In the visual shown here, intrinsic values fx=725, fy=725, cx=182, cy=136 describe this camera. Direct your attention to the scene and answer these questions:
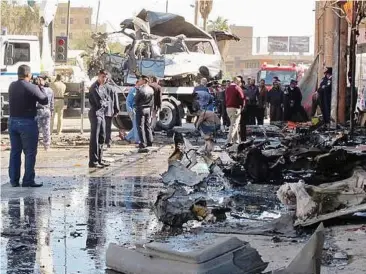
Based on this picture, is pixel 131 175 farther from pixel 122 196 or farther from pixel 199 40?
pixel 199 40

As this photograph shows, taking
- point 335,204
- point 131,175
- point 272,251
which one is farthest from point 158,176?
point 272,251

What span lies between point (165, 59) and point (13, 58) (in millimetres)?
4988

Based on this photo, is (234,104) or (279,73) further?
(279,73)

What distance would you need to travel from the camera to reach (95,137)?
12.8m

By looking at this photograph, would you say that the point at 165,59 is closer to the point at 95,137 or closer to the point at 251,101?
the point at 251,101

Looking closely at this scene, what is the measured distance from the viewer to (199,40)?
26672 millimetres

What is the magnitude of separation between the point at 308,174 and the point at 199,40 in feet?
53.6

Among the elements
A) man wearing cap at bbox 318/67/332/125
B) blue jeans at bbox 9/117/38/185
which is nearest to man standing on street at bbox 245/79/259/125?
man wearing cap at bbox 318/67/332/125

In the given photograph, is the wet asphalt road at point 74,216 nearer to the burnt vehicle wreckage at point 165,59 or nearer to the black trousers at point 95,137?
the black trousers at point 95,137

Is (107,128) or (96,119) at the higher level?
(96,119)

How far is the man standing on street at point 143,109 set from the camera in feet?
52.2

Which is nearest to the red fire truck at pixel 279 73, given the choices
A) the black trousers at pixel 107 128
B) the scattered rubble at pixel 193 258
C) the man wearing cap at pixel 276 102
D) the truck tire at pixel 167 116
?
the man wearing cap at pixel 276 102

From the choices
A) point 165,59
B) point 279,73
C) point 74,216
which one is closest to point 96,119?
point 74,216

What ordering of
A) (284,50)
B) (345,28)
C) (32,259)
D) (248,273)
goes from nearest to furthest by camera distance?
(248,273) < (32,259) < (345,28) < (284,50)
